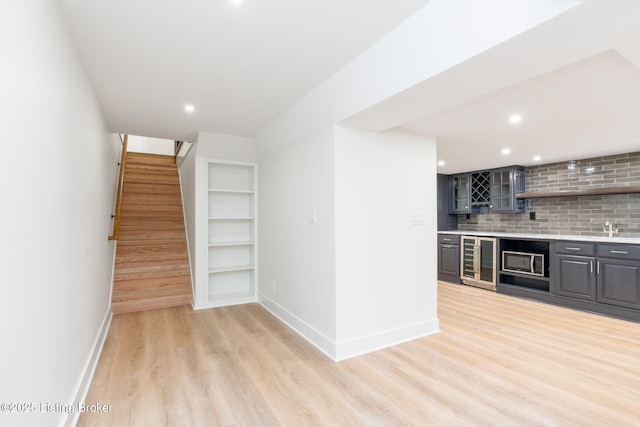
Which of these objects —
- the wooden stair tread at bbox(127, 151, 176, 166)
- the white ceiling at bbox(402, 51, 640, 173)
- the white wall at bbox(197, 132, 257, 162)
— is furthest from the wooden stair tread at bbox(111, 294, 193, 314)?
the white ceiling at bbox(402, 51, 640, 173)

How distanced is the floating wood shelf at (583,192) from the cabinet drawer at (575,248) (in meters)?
0.92

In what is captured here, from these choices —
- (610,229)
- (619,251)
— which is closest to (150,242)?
(619,251)

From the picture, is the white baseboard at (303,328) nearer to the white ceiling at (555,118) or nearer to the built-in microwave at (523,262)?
the white ceiling at (555,118)

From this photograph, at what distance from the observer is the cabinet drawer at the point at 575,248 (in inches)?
161

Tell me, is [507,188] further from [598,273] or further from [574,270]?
[598,273]

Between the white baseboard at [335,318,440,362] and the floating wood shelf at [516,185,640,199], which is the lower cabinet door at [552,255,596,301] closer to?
the floating wood shelf at [516,185,640,199]

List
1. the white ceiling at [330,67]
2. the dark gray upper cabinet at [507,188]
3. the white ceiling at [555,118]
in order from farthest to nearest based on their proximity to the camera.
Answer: the dark gray upper cabinet at [507,188] < the white ceiling at [555,118] < the white ceiling at [330,67]

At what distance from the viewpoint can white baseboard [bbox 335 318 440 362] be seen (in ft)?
9.11

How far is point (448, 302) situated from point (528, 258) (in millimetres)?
1462

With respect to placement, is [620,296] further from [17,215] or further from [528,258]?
[17,215]

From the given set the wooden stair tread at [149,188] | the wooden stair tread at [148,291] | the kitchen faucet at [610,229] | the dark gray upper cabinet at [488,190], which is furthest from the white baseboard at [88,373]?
the kitchen faucet at [610,229]

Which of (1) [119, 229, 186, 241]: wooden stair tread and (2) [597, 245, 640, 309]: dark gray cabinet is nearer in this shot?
(2) [597, 245, 640, 309]: dark gray cabinet

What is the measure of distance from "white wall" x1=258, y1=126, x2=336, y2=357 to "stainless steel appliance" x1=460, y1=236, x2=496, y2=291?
3558 millimetres

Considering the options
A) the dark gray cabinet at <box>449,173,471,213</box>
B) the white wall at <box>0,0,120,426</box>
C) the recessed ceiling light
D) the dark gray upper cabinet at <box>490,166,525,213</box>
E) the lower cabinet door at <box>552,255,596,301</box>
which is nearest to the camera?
the white wall at <box>0,0,120,426</box>
